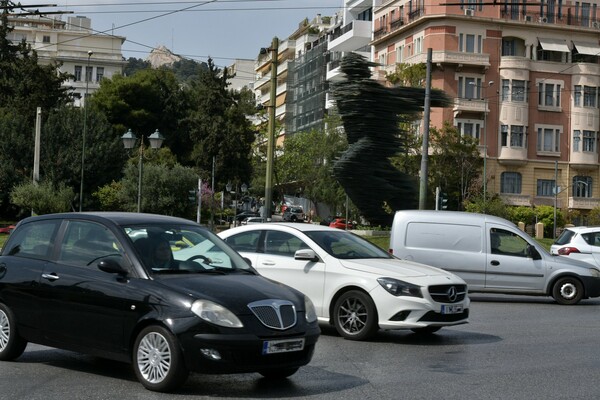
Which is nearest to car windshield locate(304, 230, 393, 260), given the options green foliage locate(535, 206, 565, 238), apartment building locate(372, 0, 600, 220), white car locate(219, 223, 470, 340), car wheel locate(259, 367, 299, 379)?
white car locate(219, 223, 470, 340)

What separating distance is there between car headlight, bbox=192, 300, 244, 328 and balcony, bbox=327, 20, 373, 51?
263 ft

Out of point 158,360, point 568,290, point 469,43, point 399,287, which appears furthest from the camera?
point 469,43

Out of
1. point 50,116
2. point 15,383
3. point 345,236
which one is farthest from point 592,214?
point 15,383

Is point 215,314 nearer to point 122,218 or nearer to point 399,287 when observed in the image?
point 122,218

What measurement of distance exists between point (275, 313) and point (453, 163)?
63746 millimetres

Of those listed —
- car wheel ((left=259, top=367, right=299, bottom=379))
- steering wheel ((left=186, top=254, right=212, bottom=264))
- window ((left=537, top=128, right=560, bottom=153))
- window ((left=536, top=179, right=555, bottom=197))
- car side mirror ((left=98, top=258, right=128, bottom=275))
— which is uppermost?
window ((left=537, top=128, right=560, bottom=153))

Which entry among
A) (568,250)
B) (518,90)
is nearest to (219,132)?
(518,90)

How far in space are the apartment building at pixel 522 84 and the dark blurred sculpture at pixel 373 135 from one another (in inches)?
1416

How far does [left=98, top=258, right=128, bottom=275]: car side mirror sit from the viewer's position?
8.89 m

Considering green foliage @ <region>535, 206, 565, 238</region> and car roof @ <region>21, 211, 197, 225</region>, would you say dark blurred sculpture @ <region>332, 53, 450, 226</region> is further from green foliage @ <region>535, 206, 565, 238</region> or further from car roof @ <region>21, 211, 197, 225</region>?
green foliage @ <region>535, 206, 565, 238</region>

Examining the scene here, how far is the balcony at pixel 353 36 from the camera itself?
8688cm

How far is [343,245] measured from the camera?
13.7m

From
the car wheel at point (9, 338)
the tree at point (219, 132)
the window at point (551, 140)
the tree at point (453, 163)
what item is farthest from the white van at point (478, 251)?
the tree at point (219, 132)

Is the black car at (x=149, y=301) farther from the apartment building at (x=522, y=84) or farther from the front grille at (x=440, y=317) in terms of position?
the apartment building at (x=522, y=84)
